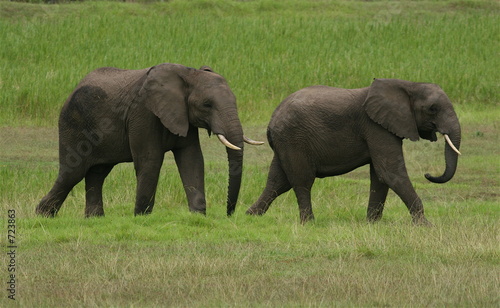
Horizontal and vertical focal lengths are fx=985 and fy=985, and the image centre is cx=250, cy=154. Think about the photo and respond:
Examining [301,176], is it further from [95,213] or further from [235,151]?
[95,213]

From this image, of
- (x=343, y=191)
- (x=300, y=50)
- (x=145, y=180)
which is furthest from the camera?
(x=300, y=50)

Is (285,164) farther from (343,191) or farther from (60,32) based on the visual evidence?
(60,32)

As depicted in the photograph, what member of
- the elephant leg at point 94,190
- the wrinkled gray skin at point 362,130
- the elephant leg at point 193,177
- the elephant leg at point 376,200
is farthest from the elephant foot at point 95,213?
the elephant leg at point 376,200

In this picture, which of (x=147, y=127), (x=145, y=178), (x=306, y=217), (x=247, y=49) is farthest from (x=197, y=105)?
(x=247, y=49)

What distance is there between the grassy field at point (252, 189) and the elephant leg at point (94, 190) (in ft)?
1.36

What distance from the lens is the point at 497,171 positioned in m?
16.1

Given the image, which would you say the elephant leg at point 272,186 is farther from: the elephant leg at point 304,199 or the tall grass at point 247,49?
the tall grass at point 247,49

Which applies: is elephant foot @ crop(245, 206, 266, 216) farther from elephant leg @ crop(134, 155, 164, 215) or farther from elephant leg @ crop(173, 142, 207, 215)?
elephant leg @ crop(134, 155, 164, 215)

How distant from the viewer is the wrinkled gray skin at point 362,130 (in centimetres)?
1073

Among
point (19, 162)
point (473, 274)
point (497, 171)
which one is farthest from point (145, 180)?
point (497, 171)

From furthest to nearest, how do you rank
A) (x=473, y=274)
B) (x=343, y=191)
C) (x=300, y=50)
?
(x=300, y=50) → (x=343, y=191) → (x=473, y=274)

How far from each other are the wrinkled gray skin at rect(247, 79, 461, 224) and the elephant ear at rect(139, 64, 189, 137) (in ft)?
3.90

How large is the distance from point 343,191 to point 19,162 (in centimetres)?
554

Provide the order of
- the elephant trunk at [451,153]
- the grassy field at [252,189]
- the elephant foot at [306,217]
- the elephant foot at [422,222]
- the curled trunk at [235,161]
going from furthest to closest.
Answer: the elephant foot at [306,217] → the elephant trunk at [451,153] → the elephant foot at [422,222] → the curled trunk at [235,161] → the grassy field at [252,189]
